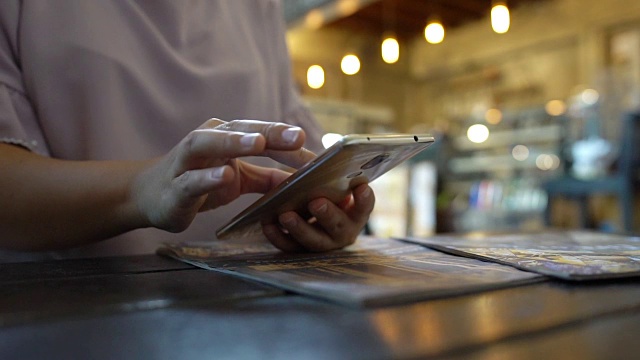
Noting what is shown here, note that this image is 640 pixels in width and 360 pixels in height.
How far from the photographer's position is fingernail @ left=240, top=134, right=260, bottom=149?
1.55 ft

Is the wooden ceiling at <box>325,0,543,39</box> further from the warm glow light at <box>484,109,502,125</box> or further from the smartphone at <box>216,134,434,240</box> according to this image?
the smartphone at <box>216,134,434,240</box>

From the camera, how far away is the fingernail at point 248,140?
0.47m

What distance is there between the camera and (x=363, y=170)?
0.57 meters

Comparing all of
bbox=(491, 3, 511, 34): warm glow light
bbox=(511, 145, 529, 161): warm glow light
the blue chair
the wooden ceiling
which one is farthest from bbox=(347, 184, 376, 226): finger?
the wooden ceiling

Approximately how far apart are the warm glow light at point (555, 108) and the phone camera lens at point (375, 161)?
5.27 meters

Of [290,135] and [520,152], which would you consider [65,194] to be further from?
[520,152]

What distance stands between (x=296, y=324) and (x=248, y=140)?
0.21m

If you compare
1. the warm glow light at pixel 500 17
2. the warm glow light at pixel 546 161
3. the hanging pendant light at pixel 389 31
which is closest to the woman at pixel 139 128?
the warm glow light at pixel 500 17

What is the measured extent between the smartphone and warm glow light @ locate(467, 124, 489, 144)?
17.4 feet

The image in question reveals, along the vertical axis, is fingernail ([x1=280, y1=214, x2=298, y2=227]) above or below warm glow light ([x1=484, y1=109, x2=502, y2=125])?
below

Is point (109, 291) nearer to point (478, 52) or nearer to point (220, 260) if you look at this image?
point (220, 260)

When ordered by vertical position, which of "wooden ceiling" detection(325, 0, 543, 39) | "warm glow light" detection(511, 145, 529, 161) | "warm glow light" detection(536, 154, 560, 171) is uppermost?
"wooden ceiling" detection(325, 0, 543, 39)

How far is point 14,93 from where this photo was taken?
0.68m

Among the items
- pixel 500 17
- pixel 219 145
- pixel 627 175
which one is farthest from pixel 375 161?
pixel 500 17
